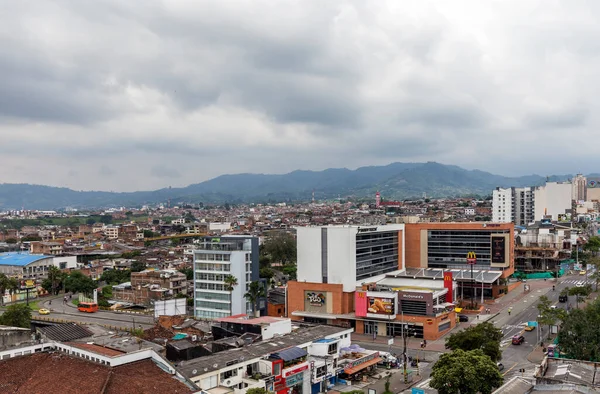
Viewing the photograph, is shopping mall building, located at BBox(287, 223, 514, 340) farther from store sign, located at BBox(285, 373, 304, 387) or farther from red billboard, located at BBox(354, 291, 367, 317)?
store sign, located at BBox(285, 373, 304, 387)

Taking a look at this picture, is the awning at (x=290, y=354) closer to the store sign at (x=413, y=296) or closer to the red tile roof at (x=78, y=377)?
the red tile roof at (x=78, y=377)

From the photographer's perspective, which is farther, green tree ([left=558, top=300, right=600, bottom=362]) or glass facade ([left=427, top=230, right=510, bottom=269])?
glass facade ([left=427, top=230, right=510, bottom=269])

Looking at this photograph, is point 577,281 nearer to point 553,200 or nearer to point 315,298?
point 315,298

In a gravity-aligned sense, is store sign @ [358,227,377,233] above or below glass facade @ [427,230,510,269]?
above

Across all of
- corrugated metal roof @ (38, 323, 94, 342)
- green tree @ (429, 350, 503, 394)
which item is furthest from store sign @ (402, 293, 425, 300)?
corrugated metal roof @ (38, 323, 94, 342)

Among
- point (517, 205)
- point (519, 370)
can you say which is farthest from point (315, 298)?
point (517, 205)

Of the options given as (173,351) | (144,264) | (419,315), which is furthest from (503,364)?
(144,264)

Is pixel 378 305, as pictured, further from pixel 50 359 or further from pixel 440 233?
pixel 50 359
